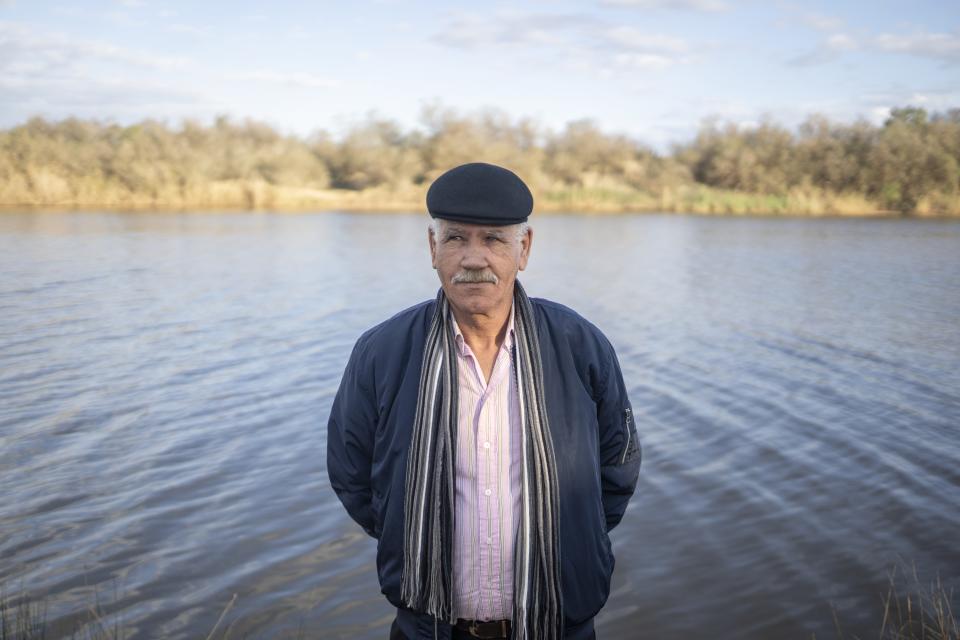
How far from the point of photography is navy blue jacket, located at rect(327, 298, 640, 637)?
2410mm

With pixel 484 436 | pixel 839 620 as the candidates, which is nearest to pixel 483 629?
pixel 484 436

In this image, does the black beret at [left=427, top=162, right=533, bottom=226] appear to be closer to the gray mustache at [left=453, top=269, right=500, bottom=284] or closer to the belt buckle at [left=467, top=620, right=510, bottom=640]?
the gray mustache at [left=453, top=269, right=500, bottom=284]

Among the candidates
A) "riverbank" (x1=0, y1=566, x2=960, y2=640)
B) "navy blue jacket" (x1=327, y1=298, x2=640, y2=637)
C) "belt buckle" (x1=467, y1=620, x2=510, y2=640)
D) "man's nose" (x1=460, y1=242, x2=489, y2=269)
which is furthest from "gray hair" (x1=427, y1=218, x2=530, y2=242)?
"riverbank" (x1=0, y1=566, x2=960, y2=640)

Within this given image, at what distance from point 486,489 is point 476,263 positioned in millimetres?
641

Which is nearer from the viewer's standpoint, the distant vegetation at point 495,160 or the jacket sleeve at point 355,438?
the jacket sleeve at point 355,438

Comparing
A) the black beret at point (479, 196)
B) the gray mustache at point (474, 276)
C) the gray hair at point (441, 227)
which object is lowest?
the gray mustache at point (474, 276)

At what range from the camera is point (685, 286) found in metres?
17.1

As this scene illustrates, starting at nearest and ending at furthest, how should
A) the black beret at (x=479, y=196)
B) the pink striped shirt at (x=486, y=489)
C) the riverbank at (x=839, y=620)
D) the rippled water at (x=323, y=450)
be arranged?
the black beret at (x=479, y=196) → the pink striped shirt at (x=486, y=489) → the riverbank at (x=839, y=620) → the rippled water at (x=323, y=450)

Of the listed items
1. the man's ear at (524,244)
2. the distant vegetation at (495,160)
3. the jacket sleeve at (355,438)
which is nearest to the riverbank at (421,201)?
the distant vegetation at (495,160)

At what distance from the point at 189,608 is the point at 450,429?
9.05 ft

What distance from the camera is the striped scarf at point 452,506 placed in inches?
92.1

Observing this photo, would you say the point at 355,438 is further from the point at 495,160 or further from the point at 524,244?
the point at 495,160

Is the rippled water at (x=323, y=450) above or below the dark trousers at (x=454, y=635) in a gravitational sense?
below

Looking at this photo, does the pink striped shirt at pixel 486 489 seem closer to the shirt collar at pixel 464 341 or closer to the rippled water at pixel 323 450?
the shirt collar at pixel 464 341
